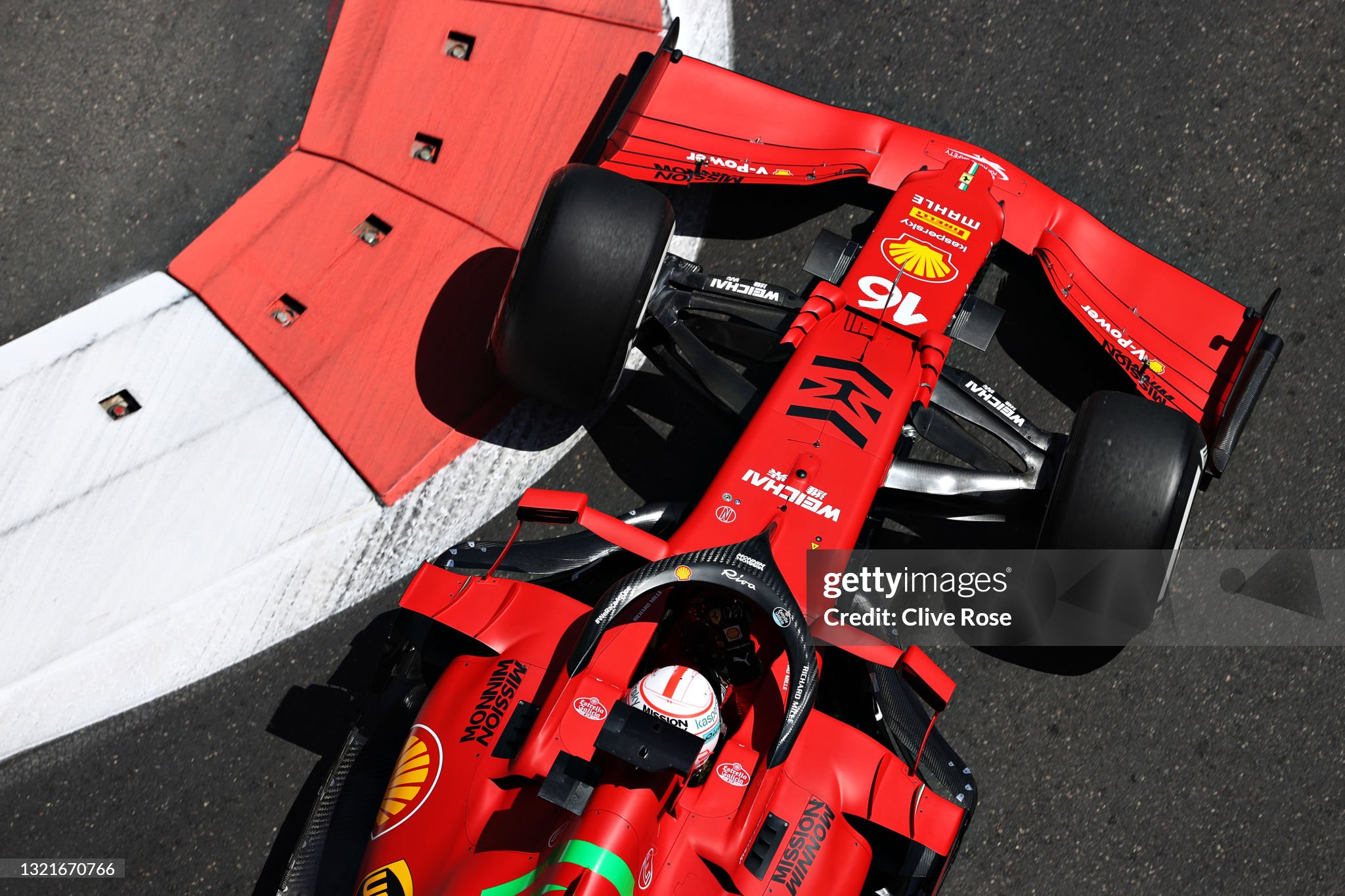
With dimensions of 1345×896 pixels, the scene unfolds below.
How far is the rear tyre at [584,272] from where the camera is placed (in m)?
3.68

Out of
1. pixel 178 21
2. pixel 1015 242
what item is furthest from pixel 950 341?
pixel 178 21

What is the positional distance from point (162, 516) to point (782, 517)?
2449 mm

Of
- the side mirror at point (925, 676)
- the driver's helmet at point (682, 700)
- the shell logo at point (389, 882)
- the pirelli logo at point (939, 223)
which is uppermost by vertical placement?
the pirelli logo at point (939, 223)

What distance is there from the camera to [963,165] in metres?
4.18

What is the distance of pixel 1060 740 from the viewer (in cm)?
432

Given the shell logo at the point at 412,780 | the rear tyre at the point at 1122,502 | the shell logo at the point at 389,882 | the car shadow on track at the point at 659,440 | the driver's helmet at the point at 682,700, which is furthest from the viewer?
the car shadow on track at the point at 659,440

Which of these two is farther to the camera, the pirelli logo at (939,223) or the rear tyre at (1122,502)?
the pirelli logo at (939,223)

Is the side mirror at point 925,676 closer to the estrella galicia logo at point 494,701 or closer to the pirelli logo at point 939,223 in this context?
the estrella galicia logo at point 494,701

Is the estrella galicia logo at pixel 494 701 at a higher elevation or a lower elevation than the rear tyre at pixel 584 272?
lower

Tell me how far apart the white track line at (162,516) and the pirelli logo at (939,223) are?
6.31ft

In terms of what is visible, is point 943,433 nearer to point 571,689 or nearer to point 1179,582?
point 1179,582

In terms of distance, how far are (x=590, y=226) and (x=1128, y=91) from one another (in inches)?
108

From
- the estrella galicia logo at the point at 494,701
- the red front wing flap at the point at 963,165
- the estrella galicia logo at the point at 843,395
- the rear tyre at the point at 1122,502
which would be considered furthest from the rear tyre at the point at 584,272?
the rear tyre at the point at 1122,502

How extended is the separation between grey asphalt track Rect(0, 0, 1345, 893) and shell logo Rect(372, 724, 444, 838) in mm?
1153
